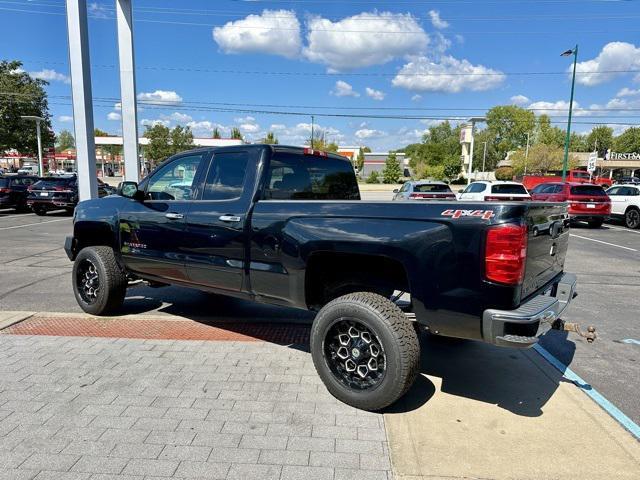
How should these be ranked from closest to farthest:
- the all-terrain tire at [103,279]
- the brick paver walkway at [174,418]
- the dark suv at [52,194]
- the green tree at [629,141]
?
1. the brick paver walkway at [174,418]
2. the all-terrain tire at [103,279]
3. the dark suv at [52,194]
4. the green tree at [629,141]

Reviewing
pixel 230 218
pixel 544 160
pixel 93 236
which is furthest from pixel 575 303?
pixel 544 160

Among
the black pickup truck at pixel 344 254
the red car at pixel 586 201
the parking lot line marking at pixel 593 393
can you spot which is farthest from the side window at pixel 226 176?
the red car at pixel 586 201

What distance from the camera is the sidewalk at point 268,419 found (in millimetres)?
2775

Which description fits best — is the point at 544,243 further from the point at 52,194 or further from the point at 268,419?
the point at 52,194

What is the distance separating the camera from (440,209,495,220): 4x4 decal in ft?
9.59

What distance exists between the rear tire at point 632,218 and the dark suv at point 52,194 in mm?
20505

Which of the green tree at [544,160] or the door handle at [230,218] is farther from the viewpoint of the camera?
the green tree at [544,160]

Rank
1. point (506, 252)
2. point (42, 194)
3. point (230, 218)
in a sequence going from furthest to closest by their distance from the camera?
1. point (42, 194)
2. point (230, 218)
3. point (506, 252)

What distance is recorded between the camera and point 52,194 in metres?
18.9

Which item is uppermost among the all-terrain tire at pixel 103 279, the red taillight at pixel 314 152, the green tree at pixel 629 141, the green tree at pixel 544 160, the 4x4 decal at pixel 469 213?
the green tree at pixel 629 141

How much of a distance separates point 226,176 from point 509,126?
124 meters

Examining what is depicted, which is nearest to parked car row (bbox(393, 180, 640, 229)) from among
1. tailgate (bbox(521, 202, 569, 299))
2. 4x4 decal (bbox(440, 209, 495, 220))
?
tailgate (bbox(521, 202, 569, 299))

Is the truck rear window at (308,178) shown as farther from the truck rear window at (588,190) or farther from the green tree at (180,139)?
the green tree at (180,139)

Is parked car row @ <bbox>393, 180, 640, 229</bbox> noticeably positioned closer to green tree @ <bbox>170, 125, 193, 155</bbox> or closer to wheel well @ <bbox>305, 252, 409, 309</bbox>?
wheel well @ <bbox>305, 252, 409, 309</bbox>
